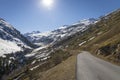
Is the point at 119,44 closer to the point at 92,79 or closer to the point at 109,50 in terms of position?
the point at 109,50

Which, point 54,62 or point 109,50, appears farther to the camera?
point 54,62

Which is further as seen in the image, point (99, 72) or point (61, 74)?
point (61, 74)

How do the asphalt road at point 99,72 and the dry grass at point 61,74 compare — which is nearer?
the asphalt road at point 99,72

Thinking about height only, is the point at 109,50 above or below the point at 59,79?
above

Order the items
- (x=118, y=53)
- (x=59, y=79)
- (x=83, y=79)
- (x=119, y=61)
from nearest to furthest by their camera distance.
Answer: (x=83, y=79)
(x=59, y=79)
(x=119, y=61)
(x=118, y=53)

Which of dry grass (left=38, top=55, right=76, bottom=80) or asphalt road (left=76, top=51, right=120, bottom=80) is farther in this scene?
dry grass (left=38, top=55, right=76, bottom=80)

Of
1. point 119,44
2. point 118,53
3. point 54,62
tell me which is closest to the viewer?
point 118,53

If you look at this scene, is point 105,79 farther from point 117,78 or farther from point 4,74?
point 4,74

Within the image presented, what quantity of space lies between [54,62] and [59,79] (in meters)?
45.1

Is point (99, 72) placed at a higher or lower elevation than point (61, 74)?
lower

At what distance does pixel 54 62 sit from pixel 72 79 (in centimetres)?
4768

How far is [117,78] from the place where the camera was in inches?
922

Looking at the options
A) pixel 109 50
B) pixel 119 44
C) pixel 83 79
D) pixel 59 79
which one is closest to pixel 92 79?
pixel 83 79

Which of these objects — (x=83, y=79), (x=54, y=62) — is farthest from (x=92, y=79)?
(x=54, y=62)
